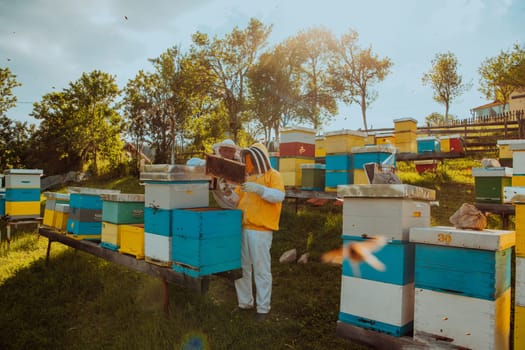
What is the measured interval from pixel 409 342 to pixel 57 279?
505 cm

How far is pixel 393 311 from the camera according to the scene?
96.4 inches

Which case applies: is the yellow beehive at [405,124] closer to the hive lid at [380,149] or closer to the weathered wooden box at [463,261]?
the hive lid at [380,149]

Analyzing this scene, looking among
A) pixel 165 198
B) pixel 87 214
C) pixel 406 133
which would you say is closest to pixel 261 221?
pixel 165 198

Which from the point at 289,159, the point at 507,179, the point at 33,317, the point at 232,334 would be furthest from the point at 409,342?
the point at 289,159

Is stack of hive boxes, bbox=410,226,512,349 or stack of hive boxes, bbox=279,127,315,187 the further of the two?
stack of hive boxes, bbox=279,127,315,187

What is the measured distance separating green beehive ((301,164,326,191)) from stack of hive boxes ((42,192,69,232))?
4.43m

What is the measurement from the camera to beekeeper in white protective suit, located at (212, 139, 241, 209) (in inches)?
156

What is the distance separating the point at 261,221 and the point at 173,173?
3.52ft

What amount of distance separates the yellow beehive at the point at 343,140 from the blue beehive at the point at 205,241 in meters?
4.03

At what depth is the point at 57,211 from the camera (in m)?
5.59

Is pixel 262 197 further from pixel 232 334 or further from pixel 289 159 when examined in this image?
pixel 289 159

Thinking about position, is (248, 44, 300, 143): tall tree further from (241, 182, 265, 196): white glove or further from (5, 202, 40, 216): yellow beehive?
(241, 182, 265, 196): white glove

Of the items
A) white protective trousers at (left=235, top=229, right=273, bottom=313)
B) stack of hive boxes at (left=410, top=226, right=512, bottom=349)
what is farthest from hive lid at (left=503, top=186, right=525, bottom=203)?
white protective trousers at (left=235, top=229, right=273, bottom=313)

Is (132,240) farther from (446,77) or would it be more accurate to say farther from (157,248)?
(446,77)
